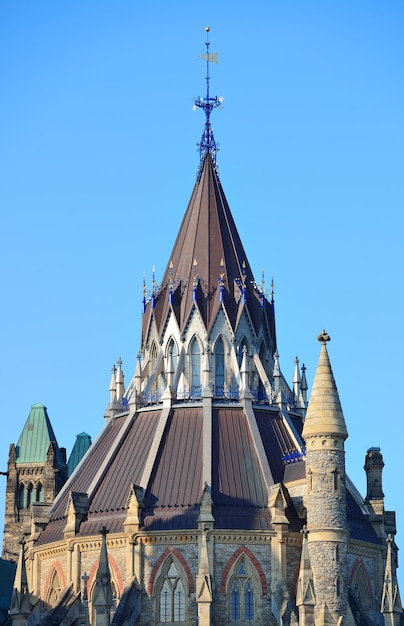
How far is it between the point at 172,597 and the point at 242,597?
151 inches

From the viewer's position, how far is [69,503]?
336 ft

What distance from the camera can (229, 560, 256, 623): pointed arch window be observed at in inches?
3787

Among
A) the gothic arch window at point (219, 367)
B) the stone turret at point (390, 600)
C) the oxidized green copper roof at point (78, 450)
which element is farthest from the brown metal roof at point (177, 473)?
the oxidized green copper roof at point (78, 450)

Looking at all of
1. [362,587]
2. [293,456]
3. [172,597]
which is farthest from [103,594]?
[362,587]

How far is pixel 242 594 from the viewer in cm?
9638

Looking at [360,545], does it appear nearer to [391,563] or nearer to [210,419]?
[391,563]

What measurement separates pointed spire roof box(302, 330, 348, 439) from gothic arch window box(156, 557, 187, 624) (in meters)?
10.4

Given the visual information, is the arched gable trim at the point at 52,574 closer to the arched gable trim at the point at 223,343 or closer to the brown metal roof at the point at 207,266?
the arched gable trim at the point at 223,343

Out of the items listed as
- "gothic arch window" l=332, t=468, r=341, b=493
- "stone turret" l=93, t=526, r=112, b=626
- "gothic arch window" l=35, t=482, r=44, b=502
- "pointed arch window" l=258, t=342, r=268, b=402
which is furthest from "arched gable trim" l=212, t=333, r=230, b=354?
"gothic arch window" l=35, t=482, r=44, b=502

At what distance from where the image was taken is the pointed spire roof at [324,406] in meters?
95.9

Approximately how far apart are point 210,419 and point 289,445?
A: 498 centimetres

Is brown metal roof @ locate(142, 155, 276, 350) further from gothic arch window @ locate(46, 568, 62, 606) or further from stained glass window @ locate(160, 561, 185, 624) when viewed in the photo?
stained glass window @ locate(160, 561, 185, 624)

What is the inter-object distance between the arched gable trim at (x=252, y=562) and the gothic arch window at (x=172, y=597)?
7.14 feet

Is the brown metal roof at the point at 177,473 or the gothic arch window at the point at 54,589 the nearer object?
the brown metal roof at the point at 177,473
